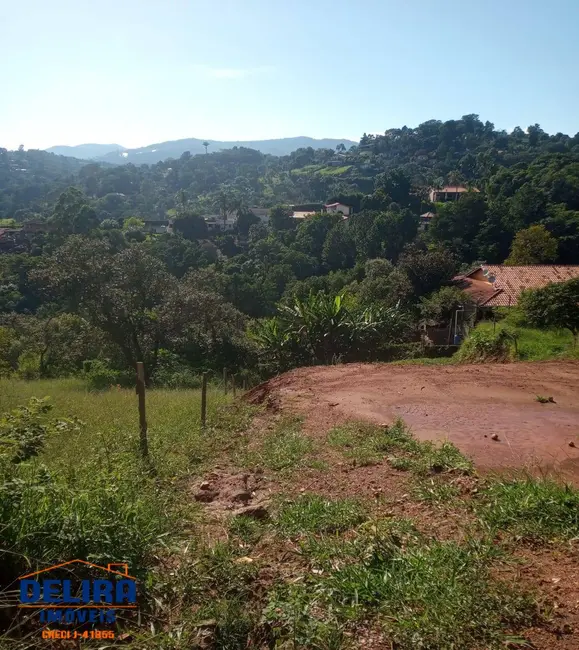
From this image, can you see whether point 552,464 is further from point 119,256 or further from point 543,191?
point 543,191

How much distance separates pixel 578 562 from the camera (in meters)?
3.37

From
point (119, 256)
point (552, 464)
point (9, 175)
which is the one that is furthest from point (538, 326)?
point (9, 175)

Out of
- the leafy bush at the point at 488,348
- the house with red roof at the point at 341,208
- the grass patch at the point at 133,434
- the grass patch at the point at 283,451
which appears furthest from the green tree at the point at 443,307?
the house with red roof at the point at 341,208

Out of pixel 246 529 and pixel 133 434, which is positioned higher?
pixel 246 529

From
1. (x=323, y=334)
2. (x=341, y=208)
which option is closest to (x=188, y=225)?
(x=341, y=208)

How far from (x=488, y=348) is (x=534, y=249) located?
22804 millimetres

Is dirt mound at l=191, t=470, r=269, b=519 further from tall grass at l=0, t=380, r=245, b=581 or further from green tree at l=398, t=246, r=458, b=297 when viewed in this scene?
green tree at l=398, t=246, r=458, b=297

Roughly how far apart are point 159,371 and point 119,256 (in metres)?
4.10

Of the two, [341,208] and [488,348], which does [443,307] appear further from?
[341,208]

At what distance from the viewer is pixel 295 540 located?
149 inches

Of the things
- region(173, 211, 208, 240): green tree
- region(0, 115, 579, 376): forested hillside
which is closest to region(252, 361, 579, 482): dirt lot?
region(0, 115, 579, 376): forested hillside

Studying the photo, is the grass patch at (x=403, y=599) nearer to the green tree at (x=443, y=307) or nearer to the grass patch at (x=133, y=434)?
the grass patch at (x=133, y=434)

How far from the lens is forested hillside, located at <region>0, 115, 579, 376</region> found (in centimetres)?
1628

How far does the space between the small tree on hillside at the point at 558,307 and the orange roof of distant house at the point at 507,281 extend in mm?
6399
